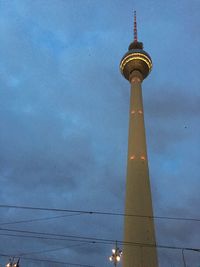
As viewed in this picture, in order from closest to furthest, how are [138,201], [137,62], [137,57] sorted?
1. [138,201]
2. [137,57]
3. [137,62]

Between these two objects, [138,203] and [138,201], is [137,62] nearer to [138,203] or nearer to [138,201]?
[138,201]

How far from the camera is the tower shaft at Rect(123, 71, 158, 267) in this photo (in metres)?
48.2

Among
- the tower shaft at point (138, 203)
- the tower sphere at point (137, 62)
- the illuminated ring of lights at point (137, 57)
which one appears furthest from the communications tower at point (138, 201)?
the illuminated ring of lights at point (137, 57)

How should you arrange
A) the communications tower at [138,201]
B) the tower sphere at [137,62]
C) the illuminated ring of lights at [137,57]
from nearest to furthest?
the communications tower at [138,201], the illuminated ring of lights at [137,57], the tower sphere at [137,62]

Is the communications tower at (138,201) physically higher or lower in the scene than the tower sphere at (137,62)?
lower

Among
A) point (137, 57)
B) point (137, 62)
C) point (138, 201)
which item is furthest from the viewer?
point (137, 62)

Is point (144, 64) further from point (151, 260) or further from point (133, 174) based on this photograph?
point (151, 260)

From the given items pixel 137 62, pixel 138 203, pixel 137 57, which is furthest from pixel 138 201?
pixel 137 57

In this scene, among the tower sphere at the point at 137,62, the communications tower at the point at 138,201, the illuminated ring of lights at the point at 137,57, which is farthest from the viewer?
the tower sphere at the point at 137,62

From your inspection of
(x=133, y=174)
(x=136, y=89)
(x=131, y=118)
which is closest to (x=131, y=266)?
(x=133, y=174)

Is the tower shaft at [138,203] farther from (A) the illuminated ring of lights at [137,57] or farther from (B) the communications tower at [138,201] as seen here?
(A) the illuminated ring of lights at [137,57]

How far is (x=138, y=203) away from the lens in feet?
175

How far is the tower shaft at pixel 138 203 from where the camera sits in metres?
48.2

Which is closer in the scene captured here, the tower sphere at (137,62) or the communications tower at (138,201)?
the communications tower at (138,201)
